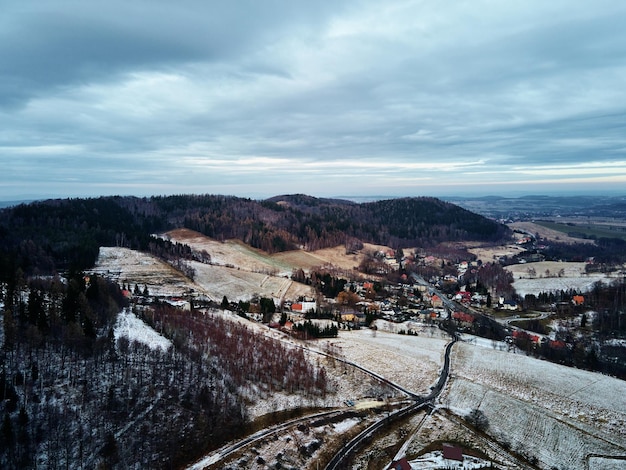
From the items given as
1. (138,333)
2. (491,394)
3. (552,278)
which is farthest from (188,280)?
(552,278)

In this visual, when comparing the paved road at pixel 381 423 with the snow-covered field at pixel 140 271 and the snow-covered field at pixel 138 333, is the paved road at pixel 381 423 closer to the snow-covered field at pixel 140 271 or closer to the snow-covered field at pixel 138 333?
the snow-covered field at pixel 138 333

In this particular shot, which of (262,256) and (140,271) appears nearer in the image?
(140,271)

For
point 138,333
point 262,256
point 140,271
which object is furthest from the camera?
point 262,256

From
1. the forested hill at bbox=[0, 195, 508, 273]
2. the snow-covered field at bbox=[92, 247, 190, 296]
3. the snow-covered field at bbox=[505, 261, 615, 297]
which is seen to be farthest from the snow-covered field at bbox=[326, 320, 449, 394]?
the snow-covered field at bbox=[505, 261, 615, 297]

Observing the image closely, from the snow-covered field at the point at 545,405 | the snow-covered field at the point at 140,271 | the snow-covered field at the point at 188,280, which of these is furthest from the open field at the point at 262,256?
the snow-covered field at the point at 545,405

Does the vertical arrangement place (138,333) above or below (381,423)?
above

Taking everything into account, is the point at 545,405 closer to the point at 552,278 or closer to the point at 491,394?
the point at 491,394

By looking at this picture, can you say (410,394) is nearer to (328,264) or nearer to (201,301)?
(201,301)

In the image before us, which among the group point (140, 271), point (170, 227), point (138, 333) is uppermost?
point (170, 227)

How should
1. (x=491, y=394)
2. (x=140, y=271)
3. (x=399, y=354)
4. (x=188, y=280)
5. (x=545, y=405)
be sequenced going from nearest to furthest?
(x=545, y=405) < (x=491, y=394) < (x=399, y=354) < (x=140, y=271) < (x=188, y=280)
